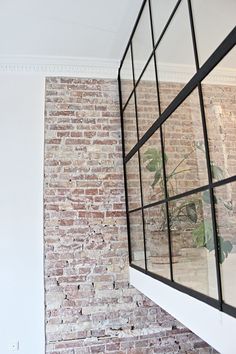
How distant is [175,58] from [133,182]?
1437mm

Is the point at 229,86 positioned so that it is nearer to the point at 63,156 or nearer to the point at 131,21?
the point at 131,21

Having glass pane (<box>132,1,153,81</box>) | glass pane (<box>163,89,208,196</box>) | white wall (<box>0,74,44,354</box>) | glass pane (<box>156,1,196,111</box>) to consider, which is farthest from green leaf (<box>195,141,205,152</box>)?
white wall (<box>0,74,44,354</box>)

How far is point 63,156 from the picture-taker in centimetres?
330

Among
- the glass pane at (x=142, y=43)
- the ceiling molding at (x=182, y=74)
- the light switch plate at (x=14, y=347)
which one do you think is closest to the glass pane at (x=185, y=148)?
the ceiling molding at (x=182, y=74)

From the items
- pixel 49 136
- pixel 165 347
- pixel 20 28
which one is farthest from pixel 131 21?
pixel 165 347

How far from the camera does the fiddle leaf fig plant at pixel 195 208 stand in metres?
1.40

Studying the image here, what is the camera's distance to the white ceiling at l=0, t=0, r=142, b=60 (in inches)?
102

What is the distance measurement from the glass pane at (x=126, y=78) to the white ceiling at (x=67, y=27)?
0.13 meters

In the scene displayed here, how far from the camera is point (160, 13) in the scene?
2182mm

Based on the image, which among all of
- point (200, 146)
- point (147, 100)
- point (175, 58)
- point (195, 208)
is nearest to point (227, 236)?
point (195, 208)

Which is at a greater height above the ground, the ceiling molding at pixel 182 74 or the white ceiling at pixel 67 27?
the white ceiling at pixel 67 27

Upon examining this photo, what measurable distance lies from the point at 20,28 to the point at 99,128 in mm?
1230

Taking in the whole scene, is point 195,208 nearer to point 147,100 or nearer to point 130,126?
point 147,100

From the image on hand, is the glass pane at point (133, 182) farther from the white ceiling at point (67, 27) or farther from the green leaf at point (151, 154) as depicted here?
the white ceiling at point (67, 27)
